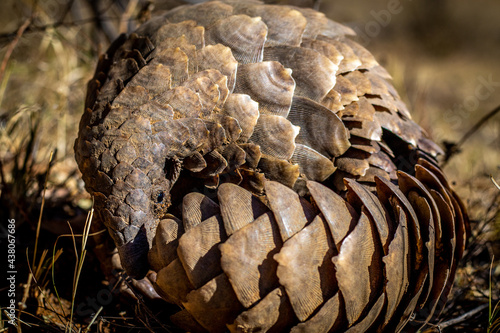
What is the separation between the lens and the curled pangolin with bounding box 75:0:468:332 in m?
1.07

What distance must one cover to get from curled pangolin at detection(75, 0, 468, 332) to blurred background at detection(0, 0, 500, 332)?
414 mm

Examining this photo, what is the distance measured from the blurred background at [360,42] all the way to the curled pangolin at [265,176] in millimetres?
414

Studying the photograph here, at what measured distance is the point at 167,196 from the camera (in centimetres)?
138

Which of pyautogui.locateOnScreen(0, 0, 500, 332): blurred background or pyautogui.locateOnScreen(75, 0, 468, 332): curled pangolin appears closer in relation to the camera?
pyautogui.locateOnScreen(75, 0, 468, 332): curled pangolin

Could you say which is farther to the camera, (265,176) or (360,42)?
(360,42)

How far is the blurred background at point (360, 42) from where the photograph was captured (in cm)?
191

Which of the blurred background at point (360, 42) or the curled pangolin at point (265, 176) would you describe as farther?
the blurred background at point (360, 42)

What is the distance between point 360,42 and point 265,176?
170 cm

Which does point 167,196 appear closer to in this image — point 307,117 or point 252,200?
point 252,200

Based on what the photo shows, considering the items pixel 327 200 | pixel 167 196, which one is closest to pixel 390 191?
pixel 327 200

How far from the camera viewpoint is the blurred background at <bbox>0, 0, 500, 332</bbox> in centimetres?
191

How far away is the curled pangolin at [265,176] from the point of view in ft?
3.51

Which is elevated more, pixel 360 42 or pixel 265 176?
pixel 360 42

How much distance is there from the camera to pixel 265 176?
141cm
